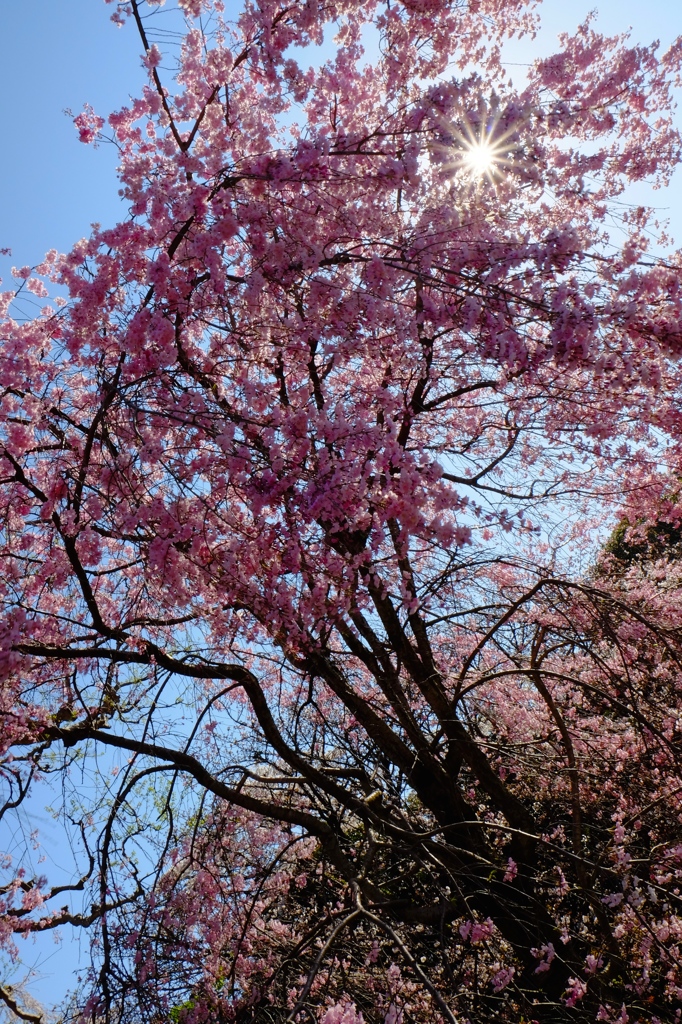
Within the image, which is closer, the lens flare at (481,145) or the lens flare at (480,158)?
the lens flare at (481,145)

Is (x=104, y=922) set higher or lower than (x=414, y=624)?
lower

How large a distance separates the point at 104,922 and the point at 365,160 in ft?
14.5

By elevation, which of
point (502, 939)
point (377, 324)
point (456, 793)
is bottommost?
point (502, 939)

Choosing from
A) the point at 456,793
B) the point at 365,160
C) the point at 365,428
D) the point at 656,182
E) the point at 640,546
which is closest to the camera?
the point at 365,428

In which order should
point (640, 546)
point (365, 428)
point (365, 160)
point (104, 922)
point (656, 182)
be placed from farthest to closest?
1. point (640, 546)
2. point (656, 182)
3. point (365, 160)
4. point (365, 428)
5. point (104, 922)

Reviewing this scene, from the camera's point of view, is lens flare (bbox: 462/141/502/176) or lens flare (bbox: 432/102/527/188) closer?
lens flare (bbox: 432/102/527/188)

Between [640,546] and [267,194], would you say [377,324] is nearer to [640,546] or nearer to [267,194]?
[267,194]

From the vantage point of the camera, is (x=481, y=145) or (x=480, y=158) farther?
(x=480, y=158)

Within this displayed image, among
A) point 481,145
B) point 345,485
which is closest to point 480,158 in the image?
point 481,145

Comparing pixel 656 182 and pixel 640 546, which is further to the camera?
pixel 640 546

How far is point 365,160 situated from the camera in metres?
4.74

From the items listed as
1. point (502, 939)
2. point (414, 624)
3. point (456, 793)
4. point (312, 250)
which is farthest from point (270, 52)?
point (502, 939)

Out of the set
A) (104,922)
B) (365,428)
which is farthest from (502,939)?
(365,428)

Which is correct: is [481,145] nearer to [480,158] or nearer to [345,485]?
[480,158]
